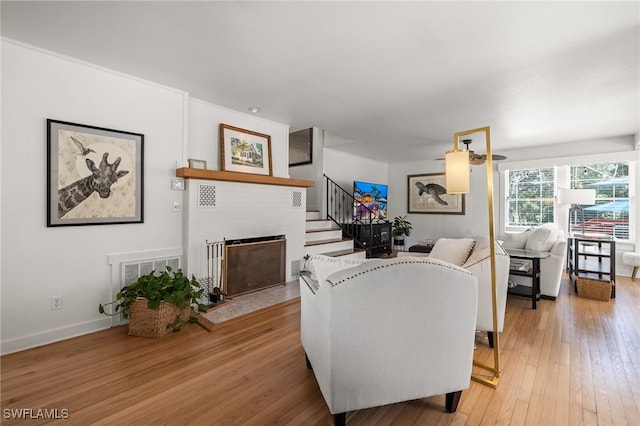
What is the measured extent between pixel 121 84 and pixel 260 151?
69.9 inches

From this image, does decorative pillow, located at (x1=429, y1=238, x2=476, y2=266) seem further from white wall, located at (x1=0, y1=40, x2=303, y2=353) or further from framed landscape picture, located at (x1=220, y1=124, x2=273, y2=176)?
white wall, located at (x1=0, y1=40, x2=303, y2=353)

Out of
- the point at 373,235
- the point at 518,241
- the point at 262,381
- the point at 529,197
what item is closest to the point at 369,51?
the point at 262,381

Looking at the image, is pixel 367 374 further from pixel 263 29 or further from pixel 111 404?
pixel 263 29

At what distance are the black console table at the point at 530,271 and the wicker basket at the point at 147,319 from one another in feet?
13.2

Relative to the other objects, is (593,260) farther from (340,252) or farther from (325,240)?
(325,240)

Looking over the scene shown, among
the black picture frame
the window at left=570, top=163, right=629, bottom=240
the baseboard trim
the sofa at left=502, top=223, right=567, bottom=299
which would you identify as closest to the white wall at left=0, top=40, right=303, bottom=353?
the baseboard trim

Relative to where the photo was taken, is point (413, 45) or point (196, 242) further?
point (196, 242)

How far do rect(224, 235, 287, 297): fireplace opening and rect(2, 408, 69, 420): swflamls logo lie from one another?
6.20 feet

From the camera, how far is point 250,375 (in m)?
2.08

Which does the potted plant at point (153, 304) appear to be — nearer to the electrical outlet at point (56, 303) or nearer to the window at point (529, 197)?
the electrical outlet at point (56, 303)

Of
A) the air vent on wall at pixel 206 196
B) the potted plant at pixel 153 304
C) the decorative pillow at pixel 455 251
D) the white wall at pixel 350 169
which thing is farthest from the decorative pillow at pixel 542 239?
the potted plant at pixel 153 304

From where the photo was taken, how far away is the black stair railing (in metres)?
6.39

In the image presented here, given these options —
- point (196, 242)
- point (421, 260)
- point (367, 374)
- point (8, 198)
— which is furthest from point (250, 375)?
point (8, 198)

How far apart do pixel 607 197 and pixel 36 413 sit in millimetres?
7926
